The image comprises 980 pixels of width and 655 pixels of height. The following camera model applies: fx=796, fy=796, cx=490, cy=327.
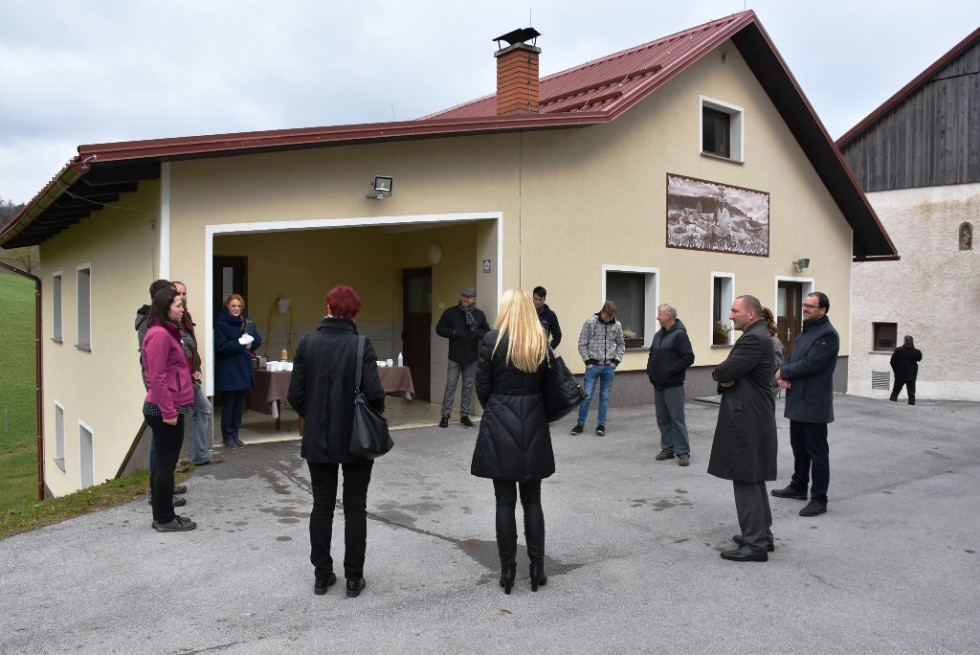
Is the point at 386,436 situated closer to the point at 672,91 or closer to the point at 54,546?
the point at 54,546

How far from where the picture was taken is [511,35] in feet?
39.8

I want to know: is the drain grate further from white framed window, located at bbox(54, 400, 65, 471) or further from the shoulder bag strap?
the shoulder bag strap

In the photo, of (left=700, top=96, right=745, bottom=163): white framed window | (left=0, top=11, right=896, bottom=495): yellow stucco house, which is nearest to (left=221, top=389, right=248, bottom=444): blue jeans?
(left=0, top=11, right=896, bottom=495): yellow stucco house

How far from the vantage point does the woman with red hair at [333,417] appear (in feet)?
14.4

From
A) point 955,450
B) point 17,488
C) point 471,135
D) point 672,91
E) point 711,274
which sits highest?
point 672,91

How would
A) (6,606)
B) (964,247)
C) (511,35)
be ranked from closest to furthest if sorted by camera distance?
(6,606), (511,35), (964,247)

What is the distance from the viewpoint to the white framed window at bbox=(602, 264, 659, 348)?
12531 mm

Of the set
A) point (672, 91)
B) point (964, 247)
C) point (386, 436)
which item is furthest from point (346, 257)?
point (964, 247)

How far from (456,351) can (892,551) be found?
5669 mm

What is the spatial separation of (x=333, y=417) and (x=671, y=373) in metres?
4.53

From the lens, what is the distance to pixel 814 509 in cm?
638

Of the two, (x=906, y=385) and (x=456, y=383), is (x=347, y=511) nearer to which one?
(x=456, y=383)

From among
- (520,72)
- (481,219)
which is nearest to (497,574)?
(481,219)

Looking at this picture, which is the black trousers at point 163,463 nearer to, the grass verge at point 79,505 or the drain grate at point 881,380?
the grass verge at point 79,505
